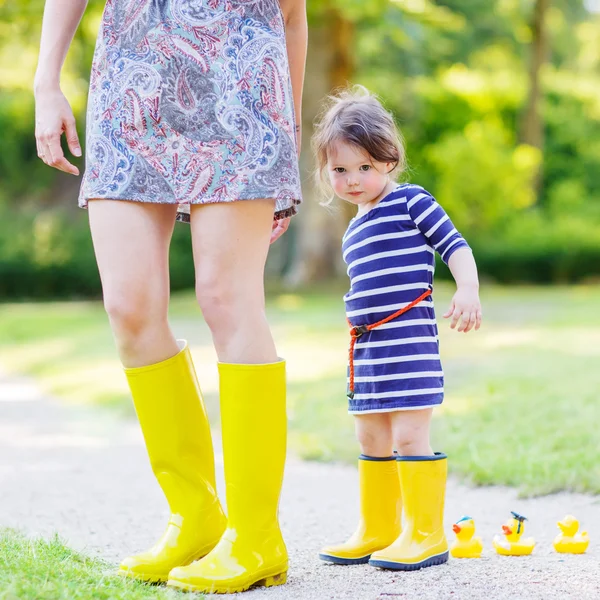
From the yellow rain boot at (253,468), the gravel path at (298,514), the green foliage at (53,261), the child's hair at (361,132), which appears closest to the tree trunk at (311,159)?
the green foliage at (53,261)

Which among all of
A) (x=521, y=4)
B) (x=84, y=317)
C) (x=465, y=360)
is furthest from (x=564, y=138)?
(x=465, y=360)

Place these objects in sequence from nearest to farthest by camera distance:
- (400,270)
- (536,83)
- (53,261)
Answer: (400,270), (53,261), (536,83)

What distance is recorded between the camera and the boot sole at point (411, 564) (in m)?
2.21

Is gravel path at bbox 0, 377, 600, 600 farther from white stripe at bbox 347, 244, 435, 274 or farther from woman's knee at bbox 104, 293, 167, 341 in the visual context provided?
white stripe at bbox 347, 244, 435, 274

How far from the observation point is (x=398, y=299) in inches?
90.1

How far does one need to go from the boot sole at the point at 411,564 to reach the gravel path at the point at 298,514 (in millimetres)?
25

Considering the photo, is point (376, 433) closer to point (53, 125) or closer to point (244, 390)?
point (244, 390)

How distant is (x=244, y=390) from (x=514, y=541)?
2.78ft

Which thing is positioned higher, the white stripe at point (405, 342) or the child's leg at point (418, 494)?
the white stripe at point (405, 342)

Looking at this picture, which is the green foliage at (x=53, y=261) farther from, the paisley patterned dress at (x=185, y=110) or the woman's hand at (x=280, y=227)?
the paisley patterned dress at (x=185, y=110)

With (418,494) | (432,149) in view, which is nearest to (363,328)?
(418,494)

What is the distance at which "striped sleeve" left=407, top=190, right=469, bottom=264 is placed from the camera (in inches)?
88.7

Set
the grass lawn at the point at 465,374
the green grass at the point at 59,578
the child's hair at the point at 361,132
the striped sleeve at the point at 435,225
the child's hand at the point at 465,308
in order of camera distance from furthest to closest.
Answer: the grass lawn at the point at 465,374 < the child's hair at the point at 361,132 < the striped sleeve at the point at 435,225 < the child's hand at the point at 465,308 < the green grass at the point at 59,578

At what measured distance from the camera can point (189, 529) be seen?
2182 mm
